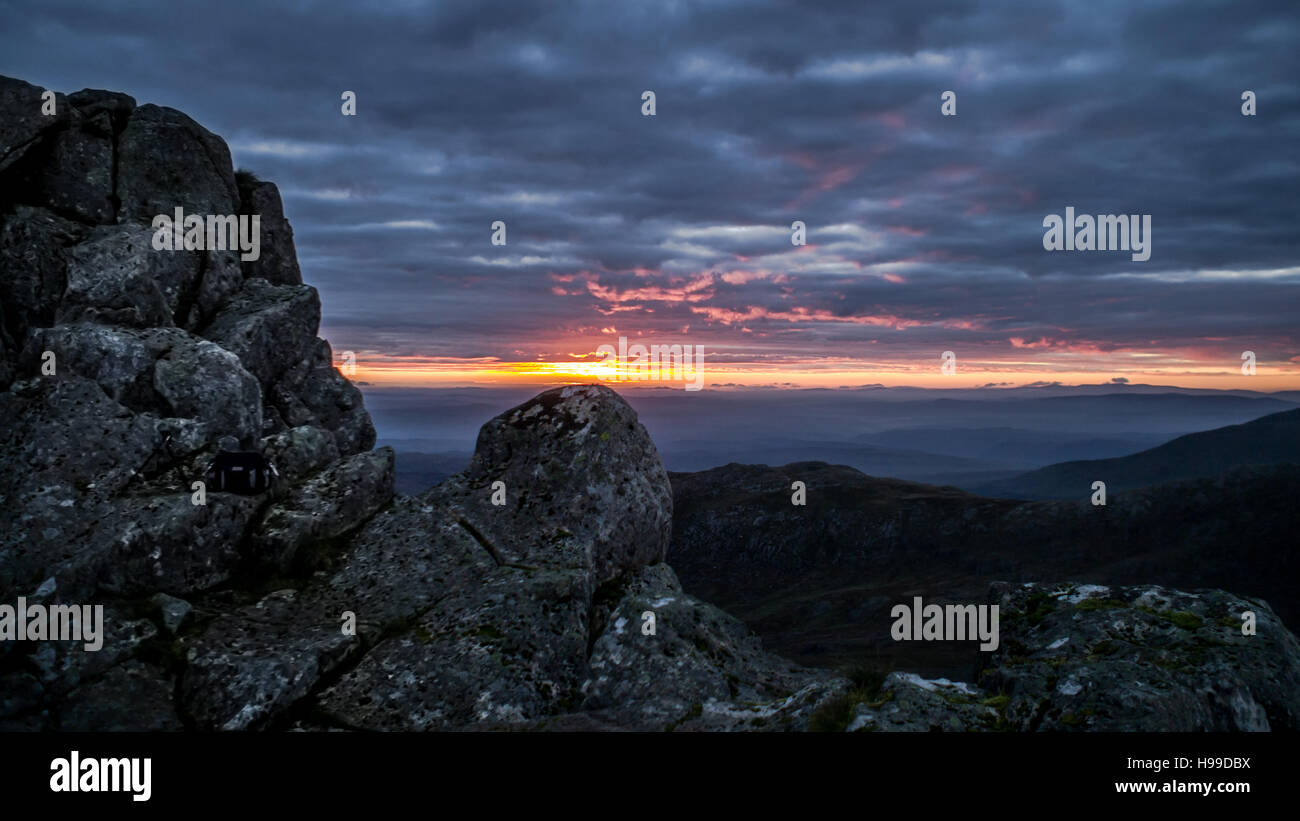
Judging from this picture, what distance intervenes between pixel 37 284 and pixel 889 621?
142 metres

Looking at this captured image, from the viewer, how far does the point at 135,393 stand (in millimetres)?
22562

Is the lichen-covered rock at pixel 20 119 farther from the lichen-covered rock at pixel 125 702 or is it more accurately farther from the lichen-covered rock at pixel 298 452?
the lichen-covered rock at pixel 125 702

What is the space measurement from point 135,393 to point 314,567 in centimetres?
991

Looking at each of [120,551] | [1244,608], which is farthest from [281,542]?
[1244,608]

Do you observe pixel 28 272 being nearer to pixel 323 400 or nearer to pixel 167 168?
pixel 167 168

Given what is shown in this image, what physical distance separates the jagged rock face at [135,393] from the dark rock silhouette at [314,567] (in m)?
0.09

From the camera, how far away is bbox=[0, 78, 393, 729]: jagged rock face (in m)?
17.0

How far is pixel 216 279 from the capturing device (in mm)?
Answer: 31641

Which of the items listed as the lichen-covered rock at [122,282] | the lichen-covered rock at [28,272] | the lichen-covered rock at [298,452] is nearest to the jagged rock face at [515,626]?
the lichen-covered rock at [298,452]

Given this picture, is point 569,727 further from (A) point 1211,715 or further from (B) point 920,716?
(A) point 1211,715

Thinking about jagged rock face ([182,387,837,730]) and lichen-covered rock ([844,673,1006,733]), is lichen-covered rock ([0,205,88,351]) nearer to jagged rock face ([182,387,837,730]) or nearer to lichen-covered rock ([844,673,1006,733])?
jagged rock face ([182,387,837,730])

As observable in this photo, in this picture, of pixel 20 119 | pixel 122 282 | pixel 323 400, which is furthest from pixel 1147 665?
pixel 20 119

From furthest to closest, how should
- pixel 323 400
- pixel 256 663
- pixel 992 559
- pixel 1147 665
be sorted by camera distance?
pixel 992 559, pixel 323 400, pixel 256 663, pixel 1147 665

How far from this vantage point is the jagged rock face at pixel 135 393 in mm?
17000
